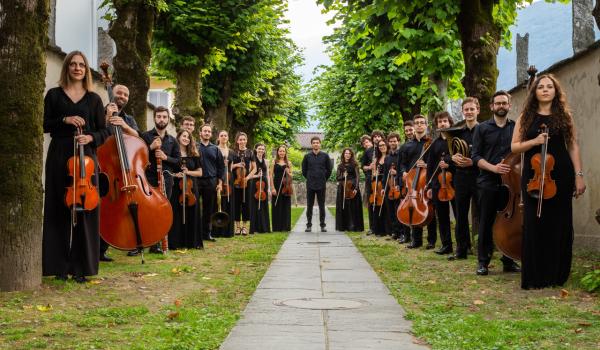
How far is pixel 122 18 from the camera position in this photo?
539 inches

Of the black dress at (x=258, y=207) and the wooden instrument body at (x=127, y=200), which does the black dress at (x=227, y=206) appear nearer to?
the black dress at (x=258, y=207)

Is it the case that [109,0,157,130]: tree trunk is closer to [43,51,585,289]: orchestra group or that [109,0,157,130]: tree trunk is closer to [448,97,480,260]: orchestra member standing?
[43,51,585,289]: orchestra group

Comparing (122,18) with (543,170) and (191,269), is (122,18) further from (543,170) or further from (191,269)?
(543,170)

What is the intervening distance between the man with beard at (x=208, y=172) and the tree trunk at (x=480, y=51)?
4.75m

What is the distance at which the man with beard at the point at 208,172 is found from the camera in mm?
14477

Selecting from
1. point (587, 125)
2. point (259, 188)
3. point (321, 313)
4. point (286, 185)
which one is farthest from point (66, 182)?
point (286, 185)

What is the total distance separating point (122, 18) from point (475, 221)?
662cm

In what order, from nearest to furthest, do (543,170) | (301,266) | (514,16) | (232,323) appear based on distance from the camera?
1. (232,323)
2. (543,170)
3. (301,266)
4. (514,16)

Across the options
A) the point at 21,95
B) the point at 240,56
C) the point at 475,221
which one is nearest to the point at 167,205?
the point at 21,95

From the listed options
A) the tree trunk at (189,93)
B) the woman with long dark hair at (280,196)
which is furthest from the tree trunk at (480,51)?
the tree trunk at (189,93)

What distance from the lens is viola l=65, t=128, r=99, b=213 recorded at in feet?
26.2

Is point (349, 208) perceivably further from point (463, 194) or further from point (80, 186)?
point (80, 186)

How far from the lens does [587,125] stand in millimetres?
11680

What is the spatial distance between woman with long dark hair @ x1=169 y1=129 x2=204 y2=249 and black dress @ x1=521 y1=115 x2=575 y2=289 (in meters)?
6.12
